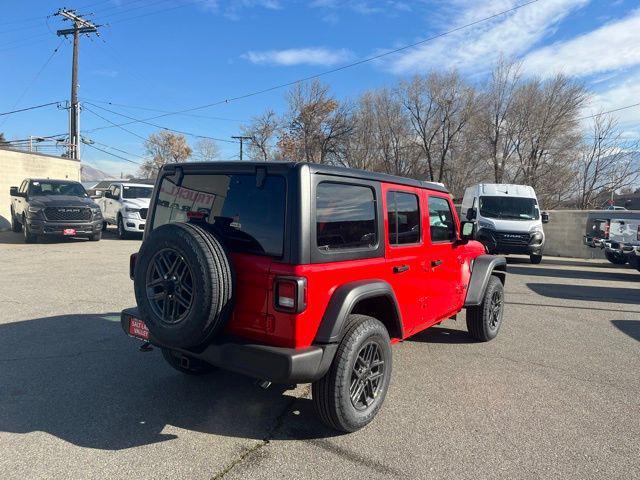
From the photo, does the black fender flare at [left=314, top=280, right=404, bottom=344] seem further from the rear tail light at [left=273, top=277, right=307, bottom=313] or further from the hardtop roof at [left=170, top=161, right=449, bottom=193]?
the hardtop roof at [left=170, top=161, right=449, bottom=193]

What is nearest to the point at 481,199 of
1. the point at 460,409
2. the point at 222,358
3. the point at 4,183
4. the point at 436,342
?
the point at 436,342

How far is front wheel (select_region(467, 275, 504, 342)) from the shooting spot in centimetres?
533

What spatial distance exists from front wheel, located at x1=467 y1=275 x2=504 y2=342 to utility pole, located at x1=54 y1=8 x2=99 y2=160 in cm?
2731

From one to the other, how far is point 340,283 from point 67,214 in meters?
12.8

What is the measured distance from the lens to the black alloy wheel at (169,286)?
9.64 ft

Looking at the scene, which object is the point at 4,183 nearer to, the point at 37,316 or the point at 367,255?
the point at 37,316

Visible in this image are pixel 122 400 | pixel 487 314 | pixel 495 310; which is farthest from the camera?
pixel 495 310

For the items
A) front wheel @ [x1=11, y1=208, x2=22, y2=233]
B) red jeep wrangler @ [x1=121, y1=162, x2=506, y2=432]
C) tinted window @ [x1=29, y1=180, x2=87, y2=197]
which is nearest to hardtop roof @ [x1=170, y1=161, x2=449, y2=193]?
red jeep wrangler @ [x1=121, y1=162, x2=506, y2=432]

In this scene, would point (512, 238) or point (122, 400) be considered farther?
point (512, 238)

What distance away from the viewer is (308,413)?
3.50 metres

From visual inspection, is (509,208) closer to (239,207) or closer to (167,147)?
(239,207)

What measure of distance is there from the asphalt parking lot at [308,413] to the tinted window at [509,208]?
884 centimetres

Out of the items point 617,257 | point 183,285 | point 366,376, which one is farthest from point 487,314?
point 617,257

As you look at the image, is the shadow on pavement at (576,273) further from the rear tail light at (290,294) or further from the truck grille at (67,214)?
the truck grille at (67,214)
